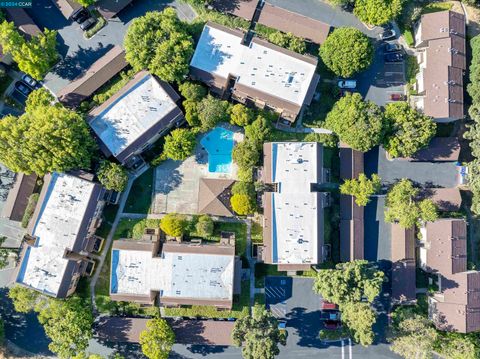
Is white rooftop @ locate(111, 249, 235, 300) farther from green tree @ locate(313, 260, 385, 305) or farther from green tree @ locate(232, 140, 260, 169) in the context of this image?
green tree @ locate(232, 140, 260, 169)

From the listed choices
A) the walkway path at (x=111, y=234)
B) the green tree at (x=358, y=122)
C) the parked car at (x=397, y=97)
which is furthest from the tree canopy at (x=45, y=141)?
the parked car at (x=397, y=97)

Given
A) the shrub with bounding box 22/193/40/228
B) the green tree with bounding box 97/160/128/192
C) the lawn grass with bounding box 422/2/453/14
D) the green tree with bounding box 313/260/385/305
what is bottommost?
the green tree with bounding box 313/260/385/305

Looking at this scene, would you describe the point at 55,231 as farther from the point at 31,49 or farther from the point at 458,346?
the point at 458,346

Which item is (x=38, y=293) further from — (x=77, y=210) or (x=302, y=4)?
(x=302, y=4)

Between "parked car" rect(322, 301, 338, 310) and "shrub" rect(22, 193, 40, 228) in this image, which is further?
"parked car" rect(322, 301, 338, 310)

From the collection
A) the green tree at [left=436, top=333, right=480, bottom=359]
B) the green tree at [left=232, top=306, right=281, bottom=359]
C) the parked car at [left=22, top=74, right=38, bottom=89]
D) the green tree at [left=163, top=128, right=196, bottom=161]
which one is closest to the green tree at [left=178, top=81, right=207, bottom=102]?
the green tree at [left=163, top=128, right=196, bottom=161]

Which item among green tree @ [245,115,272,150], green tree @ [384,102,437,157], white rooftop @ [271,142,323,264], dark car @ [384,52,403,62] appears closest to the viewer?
white rooftop @ [271,142,323,264]
